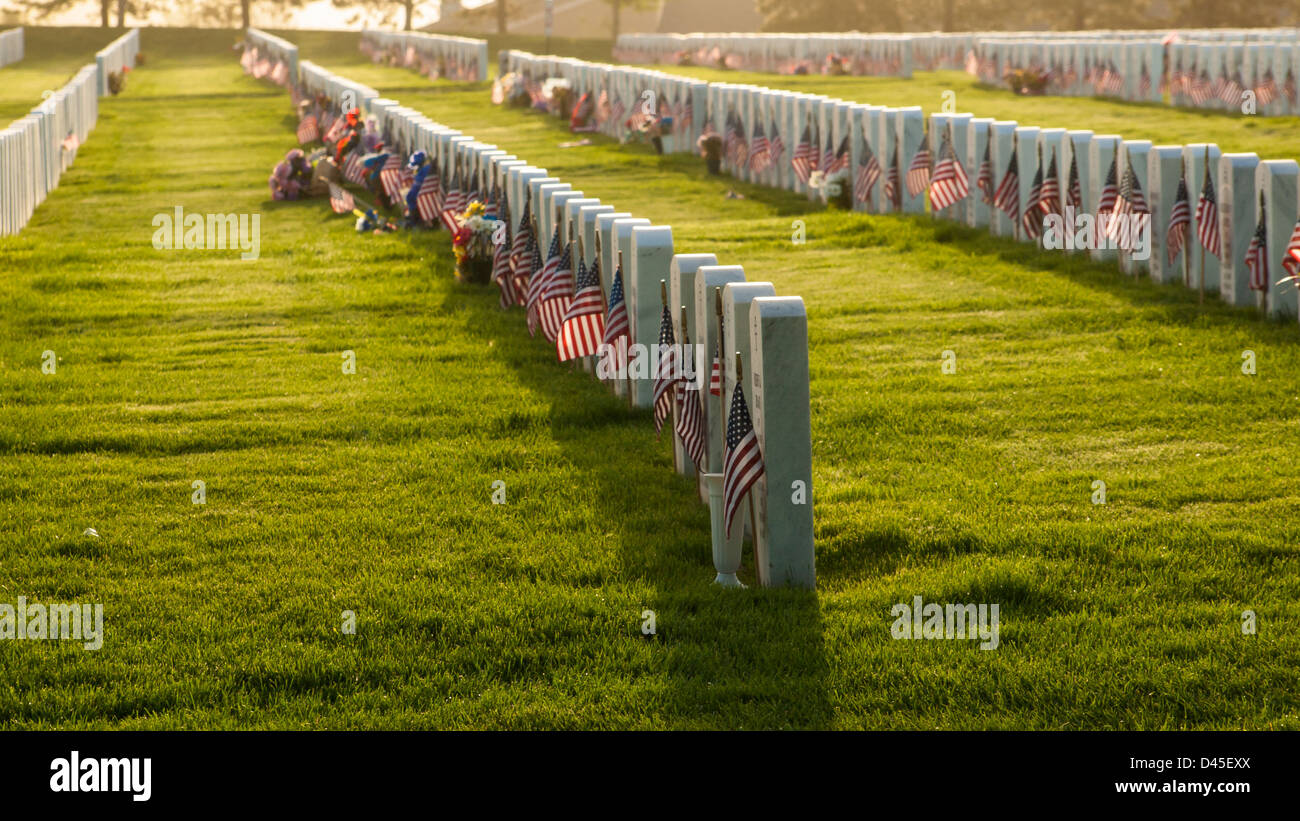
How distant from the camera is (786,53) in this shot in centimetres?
5144

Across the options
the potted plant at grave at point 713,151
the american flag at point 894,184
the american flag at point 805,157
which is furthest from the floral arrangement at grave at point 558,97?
the american flag at point 894,184

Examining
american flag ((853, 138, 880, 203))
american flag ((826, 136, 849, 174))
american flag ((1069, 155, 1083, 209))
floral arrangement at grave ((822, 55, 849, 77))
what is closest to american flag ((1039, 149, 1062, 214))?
american flag ((1069, 155, 1083, 209))

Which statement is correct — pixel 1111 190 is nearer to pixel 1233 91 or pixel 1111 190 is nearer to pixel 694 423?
pixel 694 423

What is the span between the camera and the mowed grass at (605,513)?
17.6 ft

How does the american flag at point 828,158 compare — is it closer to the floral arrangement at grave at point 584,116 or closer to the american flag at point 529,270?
the american flag at point 529,270

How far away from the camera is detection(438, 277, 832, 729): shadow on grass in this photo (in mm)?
5262

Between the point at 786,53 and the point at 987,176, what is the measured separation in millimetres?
37832

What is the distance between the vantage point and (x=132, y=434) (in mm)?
8914

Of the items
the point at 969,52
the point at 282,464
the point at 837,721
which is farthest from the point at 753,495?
the point at 969,52

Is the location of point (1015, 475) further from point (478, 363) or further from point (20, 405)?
point (20, 405)

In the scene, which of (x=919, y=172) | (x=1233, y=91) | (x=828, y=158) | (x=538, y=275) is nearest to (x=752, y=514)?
(x=538, y=275)

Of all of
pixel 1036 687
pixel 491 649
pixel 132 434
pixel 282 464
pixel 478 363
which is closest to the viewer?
pixel 1036 687

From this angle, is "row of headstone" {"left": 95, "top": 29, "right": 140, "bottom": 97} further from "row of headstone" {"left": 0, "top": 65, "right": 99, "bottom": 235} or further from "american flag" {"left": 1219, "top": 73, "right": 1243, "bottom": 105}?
"american flag" {"left": 1219, "top": 73, "right": 1243, "bottom": 105}
